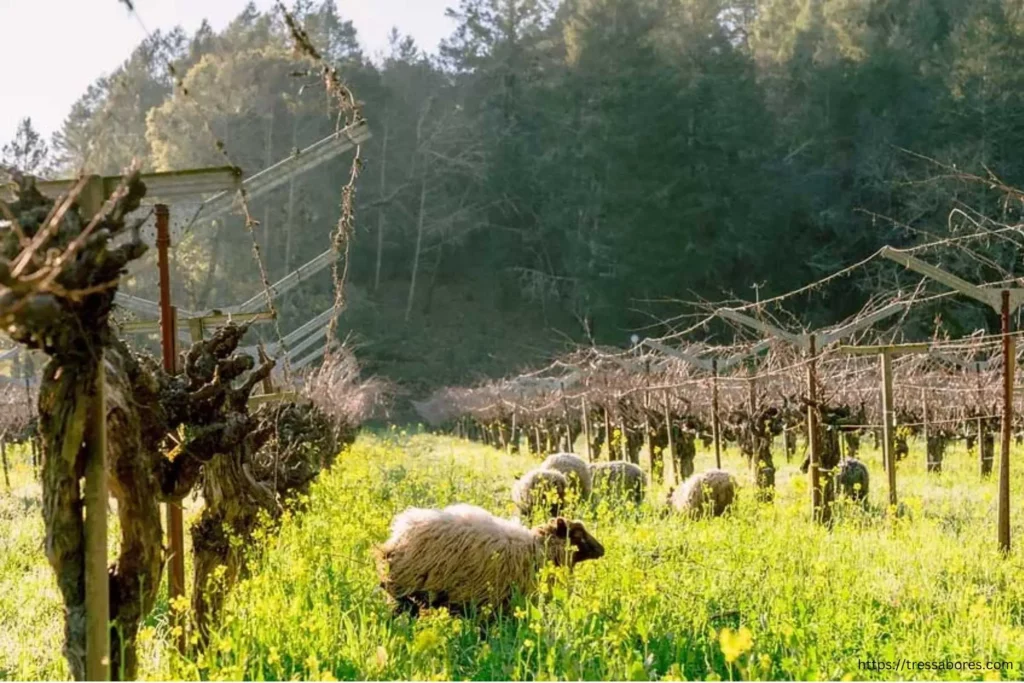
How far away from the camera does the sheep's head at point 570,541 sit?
6582 mm

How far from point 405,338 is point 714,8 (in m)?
Answer: 23.9

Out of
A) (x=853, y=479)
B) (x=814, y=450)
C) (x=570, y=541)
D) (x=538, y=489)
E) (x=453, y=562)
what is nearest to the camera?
(x=453, y=562)

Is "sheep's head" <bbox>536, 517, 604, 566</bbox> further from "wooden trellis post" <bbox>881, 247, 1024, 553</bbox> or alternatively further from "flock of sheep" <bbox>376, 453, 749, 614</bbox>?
"wooden trellis post" <bbox>881, 247, 1024, 553</bbox>

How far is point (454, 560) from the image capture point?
623 centimetres

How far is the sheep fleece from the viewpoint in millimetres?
6223

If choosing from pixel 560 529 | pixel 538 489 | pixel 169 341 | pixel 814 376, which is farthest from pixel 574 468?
pixel 169 341

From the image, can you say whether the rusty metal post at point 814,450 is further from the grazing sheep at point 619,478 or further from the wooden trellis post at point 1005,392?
the grazing sheep at point 619,478

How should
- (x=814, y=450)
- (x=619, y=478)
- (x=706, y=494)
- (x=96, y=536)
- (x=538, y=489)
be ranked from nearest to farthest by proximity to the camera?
(x=96, y=536) → (x=538, y=489) → (x=814, y=450) → (x=706, y=494) → (x=619, y=478)

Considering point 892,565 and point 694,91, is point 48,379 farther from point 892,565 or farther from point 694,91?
point 694,91

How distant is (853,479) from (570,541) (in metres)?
6.86

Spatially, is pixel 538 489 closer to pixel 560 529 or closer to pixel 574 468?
pixel 574 468

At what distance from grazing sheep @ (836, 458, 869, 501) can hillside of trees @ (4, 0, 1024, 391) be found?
27505 mm

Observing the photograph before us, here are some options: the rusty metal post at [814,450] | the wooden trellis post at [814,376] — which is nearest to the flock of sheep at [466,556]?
the wooden trellis post at [814,376]

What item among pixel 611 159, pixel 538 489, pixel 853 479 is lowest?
pixel 853 479
